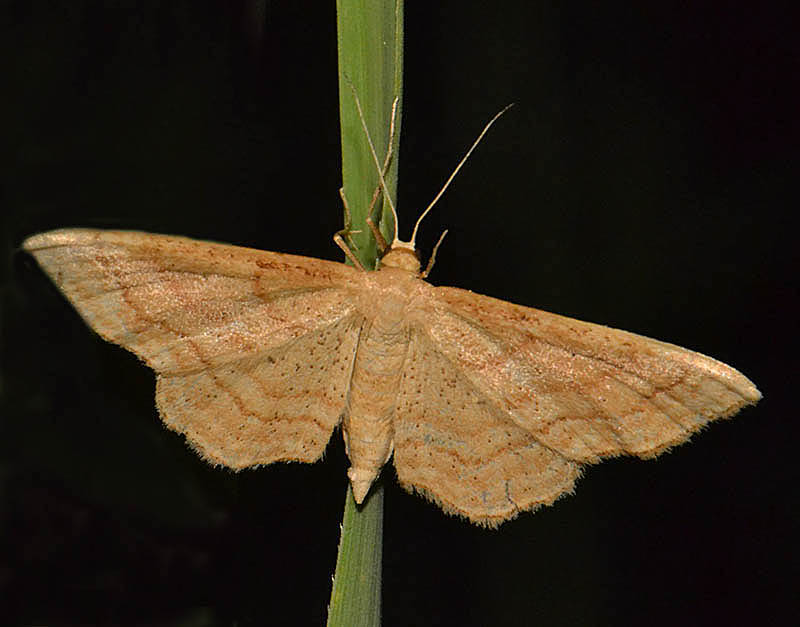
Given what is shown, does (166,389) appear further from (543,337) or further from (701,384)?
(701,384)

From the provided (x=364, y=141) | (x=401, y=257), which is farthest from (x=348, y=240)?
(x=364, y=141)

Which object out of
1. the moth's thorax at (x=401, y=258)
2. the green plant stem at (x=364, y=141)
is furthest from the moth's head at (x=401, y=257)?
the green plant stem at (x=364, y=141)

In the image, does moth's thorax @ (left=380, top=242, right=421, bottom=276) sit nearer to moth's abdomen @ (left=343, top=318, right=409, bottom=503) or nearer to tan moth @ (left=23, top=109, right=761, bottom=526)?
tan moth @ (left=23, top=109, right=761, bottom=526)

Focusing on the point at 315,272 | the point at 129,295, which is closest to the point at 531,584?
the point at 315,272

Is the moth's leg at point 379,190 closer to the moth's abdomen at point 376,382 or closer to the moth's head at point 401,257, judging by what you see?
the moth's head at point 401,257

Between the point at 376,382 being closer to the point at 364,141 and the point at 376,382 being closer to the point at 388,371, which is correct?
the point at 388,371

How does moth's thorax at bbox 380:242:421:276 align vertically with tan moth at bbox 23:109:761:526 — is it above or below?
above

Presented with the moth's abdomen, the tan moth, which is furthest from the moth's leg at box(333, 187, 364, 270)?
the moth's abdomen
